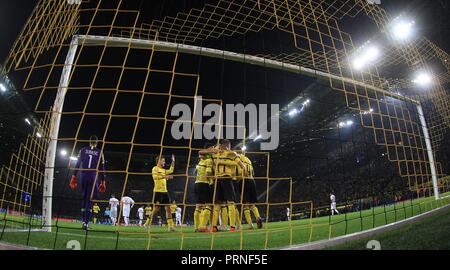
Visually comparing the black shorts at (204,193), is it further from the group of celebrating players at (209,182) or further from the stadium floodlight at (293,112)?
the stadium floodlight at (293,112)

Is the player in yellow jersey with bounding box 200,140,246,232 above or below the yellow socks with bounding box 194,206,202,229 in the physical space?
above

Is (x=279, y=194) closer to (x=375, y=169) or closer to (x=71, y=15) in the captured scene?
(x=375, y=169)

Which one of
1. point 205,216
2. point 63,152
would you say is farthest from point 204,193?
point 63,152

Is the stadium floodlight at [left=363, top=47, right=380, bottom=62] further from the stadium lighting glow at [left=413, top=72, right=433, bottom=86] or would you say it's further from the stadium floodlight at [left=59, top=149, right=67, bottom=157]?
the stadium floodlight at [left=59, top=149, right=67, bottom=157]

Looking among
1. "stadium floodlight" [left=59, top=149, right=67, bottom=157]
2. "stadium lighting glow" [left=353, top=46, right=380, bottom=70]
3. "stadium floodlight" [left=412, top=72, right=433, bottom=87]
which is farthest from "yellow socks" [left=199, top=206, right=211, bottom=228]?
"stadium floodlight" [left=59, top=149, right=67, bottom=157]

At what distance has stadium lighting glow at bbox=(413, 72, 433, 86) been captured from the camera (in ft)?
24.3

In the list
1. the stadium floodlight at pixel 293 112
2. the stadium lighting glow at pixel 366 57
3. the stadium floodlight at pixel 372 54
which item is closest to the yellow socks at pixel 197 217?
the stadium lighting glow at pixel 366 57

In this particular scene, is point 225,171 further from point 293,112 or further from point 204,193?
point 293,112

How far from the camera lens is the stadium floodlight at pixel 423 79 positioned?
24.3 feet

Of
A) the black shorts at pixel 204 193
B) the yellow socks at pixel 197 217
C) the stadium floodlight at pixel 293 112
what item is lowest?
the yellow socks at pixel 197 217

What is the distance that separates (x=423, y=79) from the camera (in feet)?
24.7

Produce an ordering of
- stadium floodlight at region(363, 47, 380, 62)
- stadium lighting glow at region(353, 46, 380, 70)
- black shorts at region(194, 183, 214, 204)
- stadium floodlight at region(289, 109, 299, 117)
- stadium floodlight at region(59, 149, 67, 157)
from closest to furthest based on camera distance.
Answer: black shorts at region(194, 183, 214, 204) < stadium lighting glow at region(353, 46, 380, 70) < stadium floodlight at region(363, 47, 380, 62) < stadium floodlight at region(59, 149, 67, 157) < stadium floodlight at region(289, 109, 299, 117)

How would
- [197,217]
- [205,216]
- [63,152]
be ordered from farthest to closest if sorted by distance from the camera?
[63,152] → [197,217] → [205,216]
